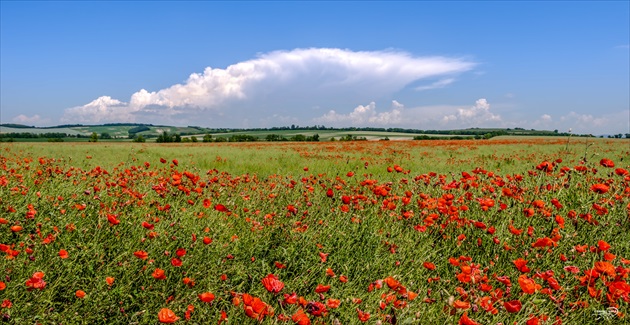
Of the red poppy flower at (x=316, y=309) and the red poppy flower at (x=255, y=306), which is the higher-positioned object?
the red poppy flower at (x=255, y=306)

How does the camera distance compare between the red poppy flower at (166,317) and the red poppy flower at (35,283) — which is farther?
the red poppy flower at (35,283)

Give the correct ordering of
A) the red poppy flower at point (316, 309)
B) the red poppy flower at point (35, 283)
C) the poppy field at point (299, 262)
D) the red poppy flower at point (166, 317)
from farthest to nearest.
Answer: the poppy field at point (299, 262)
the red poppy flower at point (35, 283)
the red poppy flower at point (316, 309)
the red poppy flower at point (166, 317)

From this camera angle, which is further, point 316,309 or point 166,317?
point 316,309

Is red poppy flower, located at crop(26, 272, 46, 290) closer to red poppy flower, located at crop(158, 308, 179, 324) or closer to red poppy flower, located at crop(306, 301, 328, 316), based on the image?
red poppy flower, located at crop(158, 308, 179, 324)

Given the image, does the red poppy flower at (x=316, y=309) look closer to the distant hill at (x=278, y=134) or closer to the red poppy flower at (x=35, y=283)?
the red poppy flower at (x=35, y=283)

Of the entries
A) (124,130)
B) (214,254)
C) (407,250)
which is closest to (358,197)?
(407,250)

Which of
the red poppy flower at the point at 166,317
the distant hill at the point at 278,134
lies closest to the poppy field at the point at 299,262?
the red poppy flower at the point at 166,317

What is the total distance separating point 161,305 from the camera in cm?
255

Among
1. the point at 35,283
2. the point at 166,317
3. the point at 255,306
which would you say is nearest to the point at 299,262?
the point at 255,306

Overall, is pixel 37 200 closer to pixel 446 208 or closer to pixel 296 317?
pixel 296 317

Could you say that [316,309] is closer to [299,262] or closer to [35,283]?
[299,262]

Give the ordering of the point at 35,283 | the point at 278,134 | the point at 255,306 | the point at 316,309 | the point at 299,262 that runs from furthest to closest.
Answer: the point at 278,134 → the point at 299,262 → the point at 35,283 → the point at 316,309 → the point at 255,306

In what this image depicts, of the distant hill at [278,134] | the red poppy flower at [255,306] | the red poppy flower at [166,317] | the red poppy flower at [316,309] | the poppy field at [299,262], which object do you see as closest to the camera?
the red poppy flower at [166,317]

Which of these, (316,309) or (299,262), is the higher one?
(316,309)
